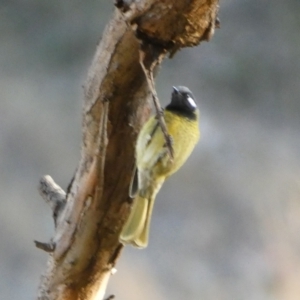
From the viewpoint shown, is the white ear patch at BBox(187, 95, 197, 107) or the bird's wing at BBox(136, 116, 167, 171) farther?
the white ear patch at BBox(187, 95, 197, 107)

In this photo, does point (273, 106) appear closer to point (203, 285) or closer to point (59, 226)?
point (203, 285)

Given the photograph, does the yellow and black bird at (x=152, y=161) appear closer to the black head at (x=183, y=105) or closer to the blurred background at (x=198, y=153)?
the black head at (x=183, y=105)

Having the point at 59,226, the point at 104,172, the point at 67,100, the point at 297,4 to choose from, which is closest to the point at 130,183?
the point at 104,172

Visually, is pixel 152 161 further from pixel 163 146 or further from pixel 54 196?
pixel 54 196

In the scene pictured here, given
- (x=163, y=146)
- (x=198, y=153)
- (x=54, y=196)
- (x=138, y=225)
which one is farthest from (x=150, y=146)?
(x=198, y=153)

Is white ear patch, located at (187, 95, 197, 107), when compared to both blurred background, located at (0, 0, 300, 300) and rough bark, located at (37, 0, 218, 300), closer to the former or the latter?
rough bark, located at (37, 0, 218, 300)

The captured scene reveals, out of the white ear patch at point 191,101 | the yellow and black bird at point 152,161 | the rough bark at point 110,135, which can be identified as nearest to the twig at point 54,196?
the rough bark at point 110,135

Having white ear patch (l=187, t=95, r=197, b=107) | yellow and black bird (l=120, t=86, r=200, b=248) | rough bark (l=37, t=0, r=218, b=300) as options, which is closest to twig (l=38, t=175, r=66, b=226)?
rough bark (l=37, t=0, r=218, b=300)
